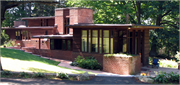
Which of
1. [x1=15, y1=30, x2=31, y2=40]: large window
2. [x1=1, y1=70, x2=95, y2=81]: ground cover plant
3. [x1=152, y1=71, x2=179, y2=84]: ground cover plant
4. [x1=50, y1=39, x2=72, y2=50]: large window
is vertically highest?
[x1=15, y1=30, x2=31, y2=40]: large window

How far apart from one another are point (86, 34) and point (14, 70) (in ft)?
24.9

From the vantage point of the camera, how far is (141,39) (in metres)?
16.3

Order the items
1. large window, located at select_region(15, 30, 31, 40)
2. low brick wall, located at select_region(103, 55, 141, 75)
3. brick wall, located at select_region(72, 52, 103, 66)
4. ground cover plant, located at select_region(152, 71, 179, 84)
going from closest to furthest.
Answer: ground cover plant, located at select_region(152, 71, 179, 84) < low brick wall, located at select_region(103, 55, 141, 75) < brick wall, located at select_region(72, 52, 103, 66) < large window, located at select_region(15, 30, 31, 40)

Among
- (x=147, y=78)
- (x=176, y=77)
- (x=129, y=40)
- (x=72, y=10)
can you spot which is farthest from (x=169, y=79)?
(x=72, y=10)

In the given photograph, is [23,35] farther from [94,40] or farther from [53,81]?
[53,81]

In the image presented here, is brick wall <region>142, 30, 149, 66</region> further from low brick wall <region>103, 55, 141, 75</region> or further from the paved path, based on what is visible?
the paved path

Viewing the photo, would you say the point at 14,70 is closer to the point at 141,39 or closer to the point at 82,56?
the point at 82,56

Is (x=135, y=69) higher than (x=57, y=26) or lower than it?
lower

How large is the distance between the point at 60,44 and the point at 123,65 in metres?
10.6

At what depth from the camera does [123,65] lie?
497 inches

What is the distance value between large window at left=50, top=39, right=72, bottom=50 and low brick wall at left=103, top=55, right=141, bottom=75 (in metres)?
7.67

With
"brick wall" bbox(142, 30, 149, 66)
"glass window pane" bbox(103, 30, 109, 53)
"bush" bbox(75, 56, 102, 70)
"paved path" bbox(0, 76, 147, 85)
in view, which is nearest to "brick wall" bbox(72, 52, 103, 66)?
"glass window pane" bbox(103, 30, 109, 53)

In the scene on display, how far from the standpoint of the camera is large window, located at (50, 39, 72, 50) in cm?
2025

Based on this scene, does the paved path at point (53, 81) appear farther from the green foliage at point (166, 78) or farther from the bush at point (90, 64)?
the bush at point (90, 64)
